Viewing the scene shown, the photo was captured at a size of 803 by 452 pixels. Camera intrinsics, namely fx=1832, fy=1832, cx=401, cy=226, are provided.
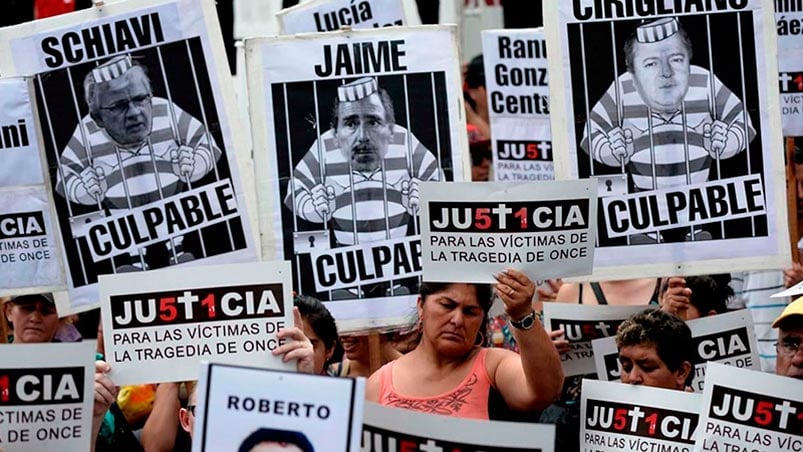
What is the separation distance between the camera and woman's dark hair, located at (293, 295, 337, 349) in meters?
7.07

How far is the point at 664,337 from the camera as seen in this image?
21.7 feet

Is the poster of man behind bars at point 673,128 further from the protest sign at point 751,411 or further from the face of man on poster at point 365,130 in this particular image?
the protest sign at point 751,411

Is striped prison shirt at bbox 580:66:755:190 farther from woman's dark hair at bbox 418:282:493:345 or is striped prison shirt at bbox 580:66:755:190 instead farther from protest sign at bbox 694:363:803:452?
protest sign at bbox 694:363:803:452

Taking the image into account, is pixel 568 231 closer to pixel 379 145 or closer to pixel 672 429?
pixel 672 429

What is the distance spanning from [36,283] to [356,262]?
1.35 meters

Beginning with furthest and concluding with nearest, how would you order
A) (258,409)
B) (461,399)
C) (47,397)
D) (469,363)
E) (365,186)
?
(365,186)
(469,363)
(461,399)
(47,397)
(258,409)

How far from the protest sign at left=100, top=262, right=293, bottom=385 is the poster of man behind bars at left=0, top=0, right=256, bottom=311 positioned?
1.67 meters

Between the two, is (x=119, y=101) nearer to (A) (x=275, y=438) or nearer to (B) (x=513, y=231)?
(B) (x=513, y=231)

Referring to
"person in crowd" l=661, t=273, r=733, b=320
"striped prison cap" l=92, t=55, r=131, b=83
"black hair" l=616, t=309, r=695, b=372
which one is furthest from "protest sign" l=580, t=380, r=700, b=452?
"striped prison cap" l=92, t=55, r=131, b=83

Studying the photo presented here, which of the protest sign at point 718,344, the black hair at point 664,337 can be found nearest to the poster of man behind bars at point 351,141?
the protest sign at point 718,344

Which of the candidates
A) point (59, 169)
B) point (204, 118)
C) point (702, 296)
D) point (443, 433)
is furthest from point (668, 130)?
point (443, 433)

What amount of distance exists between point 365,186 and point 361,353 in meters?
0.71

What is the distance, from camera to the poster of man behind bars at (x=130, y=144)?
7.72m

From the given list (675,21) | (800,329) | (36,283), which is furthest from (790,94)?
(36,283)
